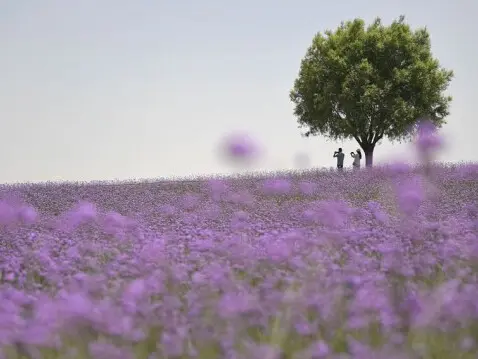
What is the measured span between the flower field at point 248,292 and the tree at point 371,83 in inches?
916

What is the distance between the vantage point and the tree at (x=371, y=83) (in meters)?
30.0

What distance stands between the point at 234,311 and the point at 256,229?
3.52m

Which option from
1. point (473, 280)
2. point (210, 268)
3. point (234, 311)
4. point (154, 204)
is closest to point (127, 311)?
point (234, 311)

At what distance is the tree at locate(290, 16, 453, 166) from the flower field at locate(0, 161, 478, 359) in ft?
76.3

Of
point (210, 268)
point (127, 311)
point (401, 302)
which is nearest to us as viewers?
point (127, 311)

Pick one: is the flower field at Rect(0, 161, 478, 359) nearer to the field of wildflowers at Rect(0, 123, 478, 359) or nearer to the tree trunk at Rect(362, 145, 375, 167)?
the field of wildflowers at Rect(0, 123, 478, 359)

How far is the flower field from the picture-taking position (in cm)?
310

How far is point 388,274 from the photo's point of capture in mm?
4590

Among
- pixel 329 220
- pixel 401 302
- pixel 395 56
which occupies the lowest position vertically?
pixel 401 302

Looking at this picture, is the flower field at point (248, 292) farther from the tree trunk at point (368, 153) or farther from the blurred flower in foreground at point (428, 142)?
the tree trunk at point (368, 153)

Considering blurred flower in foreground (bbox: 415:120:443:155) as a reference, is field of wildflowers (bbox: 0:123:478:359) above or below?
below

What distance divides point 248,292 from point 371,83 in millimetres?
27657

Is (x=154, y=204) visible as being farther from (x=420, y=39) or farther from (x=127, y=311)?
(x=420, y=39)

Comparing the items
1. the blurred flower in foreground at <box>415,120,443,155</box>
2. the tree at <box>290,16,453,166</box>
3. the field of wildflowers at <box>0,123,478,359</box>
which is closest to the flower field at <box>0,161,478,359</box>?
the field of wildflowers at <box>0,123,478,359</box>
